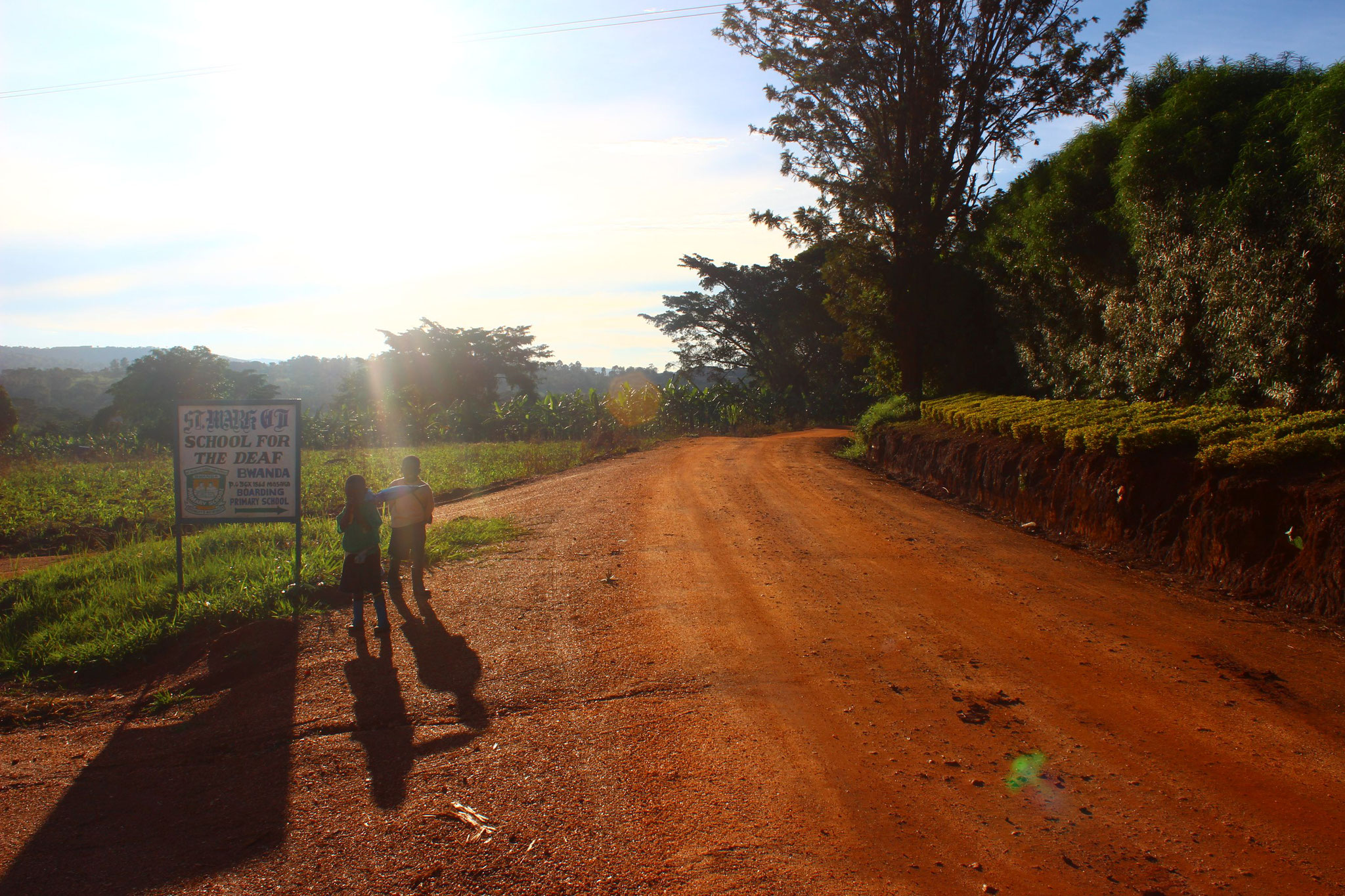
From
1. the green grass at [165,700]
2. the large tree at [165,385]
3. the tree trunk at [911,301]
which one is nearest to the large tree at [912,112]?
the tree trunk at [911,301]

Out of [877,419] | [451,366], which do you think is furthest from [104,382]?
[877,419]

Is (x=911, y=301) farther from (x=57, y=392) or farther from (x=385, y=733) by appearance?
(x=57, y=392)

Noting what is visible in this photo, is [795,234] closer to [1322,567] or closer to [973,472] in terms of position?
[973,472]

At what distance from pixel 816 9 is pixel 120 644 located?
66.9 ft

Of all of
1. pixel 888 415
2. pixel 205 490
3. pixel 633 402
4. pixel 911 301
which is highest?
pixel 911 301

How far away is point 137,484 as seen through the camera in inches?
627

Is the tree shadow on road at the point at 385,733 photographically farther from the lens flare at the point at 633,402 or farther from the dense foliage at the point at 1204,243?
the lens flare at the point at 633,402

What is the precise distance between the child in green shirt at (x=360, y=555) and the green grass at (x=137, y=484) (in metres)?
6.90

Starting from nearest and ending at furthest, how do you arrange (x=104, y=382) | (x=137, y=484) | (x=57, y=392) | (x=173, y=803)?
1. (x=173, y=803)
2. (x=137, y=484)
3. (x=57, y=392)
4. (x=104, y=382)

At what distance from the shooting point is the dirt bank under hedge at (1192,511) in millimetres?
6000

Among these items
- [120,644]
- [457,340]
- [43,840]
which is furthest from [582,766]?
[457,340]

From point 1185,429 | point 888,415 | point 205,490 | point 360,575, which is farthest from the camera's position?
point 888,415

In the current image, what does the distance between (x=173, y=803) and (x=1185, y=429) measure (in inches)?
365

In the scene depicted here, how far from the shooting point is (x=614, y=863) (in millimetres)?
3191
